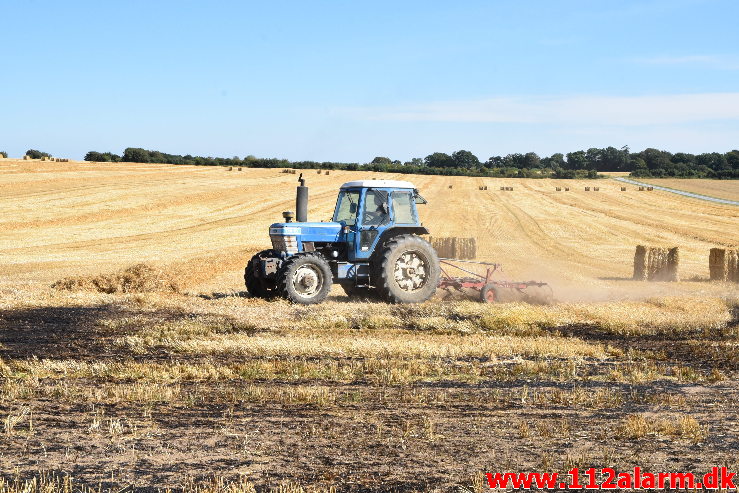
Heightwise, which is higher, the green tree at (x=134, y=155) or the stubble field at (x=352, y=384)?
the green tree at (x=134, y=155)

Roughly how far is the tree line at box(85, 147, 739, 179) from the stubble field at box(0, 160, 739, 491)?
159 ft

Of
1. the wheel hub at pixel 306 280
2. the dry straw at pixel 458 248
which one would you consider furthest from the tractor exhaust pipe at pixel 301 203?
the dry straw at pixel 458 248

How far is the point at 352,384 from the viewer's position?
9.24 meters

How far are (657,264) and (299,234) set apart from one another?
34.4 feet

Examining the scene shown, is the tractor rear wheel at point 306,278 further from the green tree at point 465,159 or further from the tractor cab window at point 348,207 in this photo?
the green tree at point 465,159

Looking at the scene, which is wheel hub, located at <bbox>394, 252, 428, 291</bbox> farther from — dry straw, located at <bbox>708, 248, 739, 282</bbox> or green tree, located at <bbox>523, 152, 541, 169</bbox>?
green tree, located at <bbox>523, 152, 541, 169</bbox>

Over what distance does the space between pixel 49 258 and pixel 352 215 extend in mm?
12955

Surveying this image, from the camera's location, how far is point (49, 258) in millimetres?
24922

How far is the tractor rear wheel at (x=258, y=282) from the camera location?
1553 centimetres

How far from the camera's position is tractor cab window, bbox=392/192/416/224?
51.9 feet

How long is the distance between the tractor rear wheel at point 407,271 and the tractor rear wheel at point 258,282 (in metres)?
2.00

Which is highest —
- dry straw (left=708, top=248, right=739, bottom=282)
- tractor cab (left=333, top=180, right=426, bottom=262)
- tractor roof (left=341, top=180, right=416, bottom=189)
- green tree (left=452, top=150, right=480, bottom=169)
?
green tree (left=452, top=150, right=480, bottom=169)
